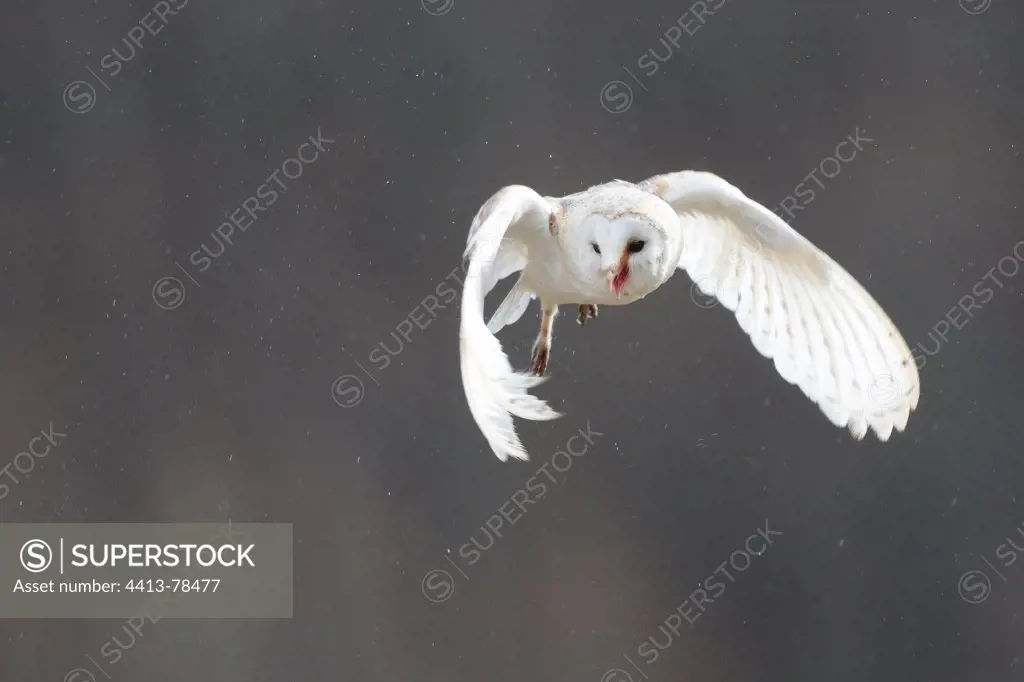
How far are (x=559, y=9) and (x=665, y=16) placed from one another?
0.75 feet

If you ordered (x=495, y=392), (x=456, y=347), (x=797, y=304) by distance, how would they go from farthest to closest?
(x=456, y=347), (x=797, y=304), (x=495, y=392)

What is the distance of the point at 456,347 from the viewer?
8.80 ft

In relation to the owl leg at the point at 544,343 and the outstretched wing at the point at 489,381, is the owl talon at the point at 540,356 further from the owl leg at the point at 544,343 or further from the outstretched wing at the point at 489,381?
the outstretched wing at the point at 489,381

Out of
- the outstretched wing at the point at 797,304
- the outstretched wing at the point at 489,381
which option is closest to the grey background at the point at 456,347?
the outstretched wing at the point at 797,304

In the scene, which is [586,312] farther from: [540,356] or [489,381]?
[489,381]

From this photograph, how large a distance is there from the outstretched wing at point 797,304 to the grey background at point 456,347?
0.77 m

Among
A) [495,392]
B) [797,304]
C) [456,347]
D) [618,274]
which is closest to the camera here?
[495,392]

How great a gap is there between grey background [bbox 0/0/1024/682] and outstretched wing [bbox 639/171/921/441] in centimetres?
77

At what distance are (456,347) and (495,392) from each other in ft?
5.46

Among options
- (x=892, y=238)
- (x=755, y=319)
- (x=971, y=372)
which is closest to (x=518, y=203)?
(x=755, y=319)

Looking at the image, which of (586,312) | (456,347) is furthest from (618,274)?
(456,347)

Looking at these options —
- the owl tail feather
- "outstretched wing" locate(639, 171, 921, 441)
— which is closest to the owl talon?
"outstretched wing" locate(639, 171, 921, 441)

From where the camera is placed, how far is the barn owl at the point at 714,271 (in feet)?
4.73

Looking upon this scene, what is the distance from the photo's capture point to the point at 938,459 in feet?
A: 8.87
